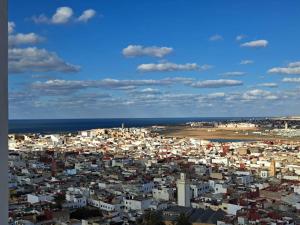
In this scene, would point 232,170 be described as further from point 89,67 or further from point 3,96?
point 3,96

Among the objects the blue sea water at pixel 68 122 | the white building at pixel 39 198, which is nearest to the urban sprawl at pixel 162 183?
the white building at pixel 39 198

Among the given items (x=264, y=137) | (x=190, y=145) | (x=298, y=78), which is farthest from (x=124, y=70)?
(x=190, y=145)

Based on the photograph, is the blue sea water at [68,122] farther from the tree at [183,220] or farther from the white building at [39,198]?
the tree at [183,220]

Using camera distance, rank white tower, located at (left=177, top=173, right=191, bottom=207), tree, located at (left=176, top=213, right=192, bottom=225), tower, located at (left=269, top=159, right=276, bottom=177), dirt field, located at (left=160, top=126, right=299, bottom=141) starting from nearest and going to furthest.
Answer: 1. tree, located at (left=176, top=213, right=192, bottom=225)
2. white tower, located at (left=177, top=173, right=191, bottom=207)
3. tower, located at (left=269, top=159, right=276, bottom=177)
4. dirt field, located at (left=160, top=126, right=299, bottom=141)

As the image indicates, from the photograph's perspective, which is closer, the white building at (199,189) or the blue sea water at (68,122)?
the blue sea water at (68,122)

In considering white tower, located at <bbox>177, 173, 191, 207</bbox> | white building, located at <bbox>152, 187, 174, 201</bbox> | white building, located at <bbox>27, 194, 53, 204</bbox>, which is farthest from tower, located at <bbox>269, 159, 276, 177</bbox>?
white building, located at <bbox>27, 194, 53, 204</bbox>

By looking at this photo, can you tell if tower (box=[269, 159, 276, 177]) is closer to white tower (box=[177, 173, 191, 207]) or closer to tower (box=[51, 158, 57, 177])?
white tower (box=[177, 173, 191, 207])

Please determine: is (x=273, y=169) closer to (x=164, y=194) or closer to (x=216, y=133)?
(x=164, y=194)

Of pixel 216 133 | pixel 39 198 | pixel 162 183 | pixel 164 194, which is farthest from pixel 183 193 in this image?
pixel 216 133

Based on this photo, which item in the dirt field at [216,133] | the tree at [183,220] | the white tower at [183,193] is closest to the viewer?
the tree at [183,220]
